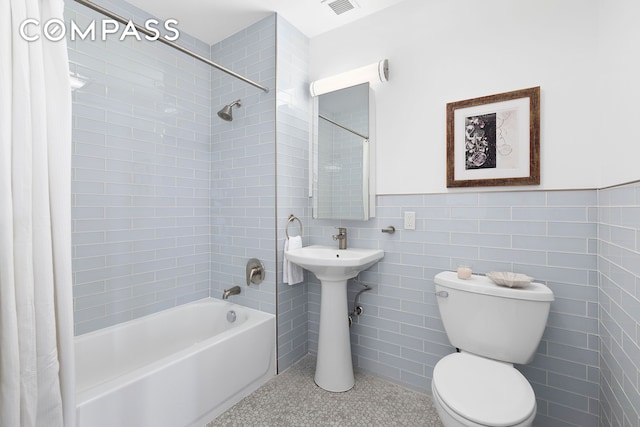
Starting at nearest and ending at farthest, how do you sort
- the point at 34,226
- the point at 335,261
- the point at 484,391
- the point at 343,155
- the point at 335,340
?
the point at 34,226, the point at 484,391, the point at 335,261, the point at 335,340, the point at 343,155

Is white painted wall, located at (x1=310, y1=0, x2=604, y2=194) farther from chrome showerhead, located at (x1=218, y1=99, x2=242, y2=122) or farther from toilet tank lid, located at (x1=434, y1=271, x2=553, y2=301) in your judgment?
chrome showerhead, located at (x1=218, y1=99, x2=242, y2=122)

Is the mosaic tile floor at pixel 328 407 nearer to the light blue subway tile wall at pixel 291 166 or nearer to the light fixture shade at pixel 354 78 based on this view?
the light blue subway tile wall at pixel 291 166

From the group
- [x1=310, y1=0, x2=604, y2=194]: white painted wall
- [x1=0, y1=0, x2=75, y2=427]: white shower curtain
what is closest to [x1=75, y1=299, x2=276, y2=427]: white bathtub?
[x1=0, y1=0, x2=75, y2=427]: white shower curtain

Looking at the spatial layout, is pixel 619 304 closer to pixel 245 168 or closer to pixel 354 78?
pixel 354 78

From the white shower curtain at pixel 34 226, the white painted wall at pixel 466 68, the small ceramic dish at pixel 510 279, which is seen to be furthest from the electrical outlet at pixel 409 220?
the white shower curtain at pixel 34 226

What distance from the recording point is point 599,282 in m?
1.44

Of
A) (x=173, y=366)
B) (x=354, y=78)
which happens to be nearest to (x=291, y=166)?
(x=354, y=78)

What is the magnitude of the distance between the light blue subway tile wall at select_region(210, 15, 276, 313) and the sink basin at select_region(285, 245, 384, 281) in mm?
271

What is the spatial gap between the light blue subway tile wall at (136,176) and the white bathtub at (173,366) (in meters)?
0.14

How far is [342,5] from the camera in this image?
198cm

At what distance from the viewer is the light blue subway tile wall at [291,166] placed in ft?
6.98

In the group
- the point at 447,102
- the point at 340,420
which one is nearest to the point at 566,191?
the point at 447,102

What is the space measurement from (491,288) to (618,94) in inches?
37.9

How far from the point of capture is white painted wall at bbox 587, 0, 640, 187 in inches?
43.8
